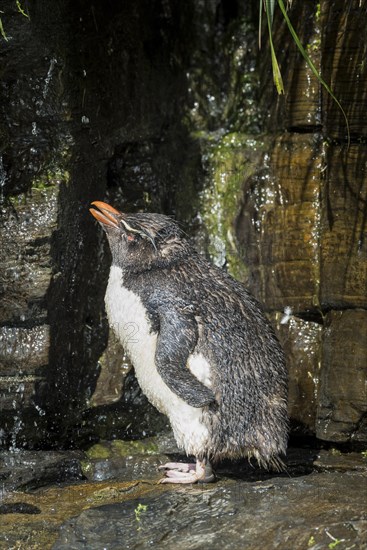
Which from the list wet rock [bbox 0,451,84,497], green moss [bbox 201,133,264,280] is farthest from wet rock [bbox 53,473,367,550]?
green moss [bbox 201,133,264,280]

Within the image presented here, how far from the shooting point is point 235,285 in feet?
14.8

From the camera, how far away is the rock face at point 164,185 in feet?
15.8

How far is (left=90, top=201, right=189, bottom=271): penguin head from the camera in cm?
455

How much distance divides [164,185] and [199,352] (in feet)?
5.45

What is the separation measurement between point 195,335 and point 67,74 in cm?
159

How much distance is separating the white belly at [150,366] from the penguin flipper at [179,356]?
0.24 feet

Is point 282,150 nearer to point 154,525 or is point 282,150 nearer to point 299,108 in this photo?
point 299,108

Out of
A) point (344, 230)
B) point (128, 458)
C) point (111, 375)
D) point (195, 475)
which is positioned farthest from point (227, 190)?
point (195, 475)

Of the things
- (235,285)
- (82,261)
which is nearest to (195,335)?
(235,285)

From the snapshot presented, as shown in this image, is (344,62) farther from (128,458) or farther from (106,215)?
(128,458)

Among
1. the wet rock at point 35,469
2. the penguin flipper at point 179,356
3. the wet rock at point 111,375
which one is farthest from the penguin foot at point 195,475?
the wet rock at point 111,375

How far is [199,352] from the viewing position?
4250 millimetres

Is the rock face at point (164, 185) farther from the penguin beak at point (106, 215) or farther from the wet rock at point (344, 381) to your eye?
the penguin beak at point (106, 215)

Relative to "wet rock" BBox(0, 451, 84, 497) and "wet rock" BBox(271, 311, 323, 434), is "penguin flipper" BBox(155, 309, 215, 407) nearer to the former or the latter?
"wet rock" BBox(0, 451, 84, 497)
